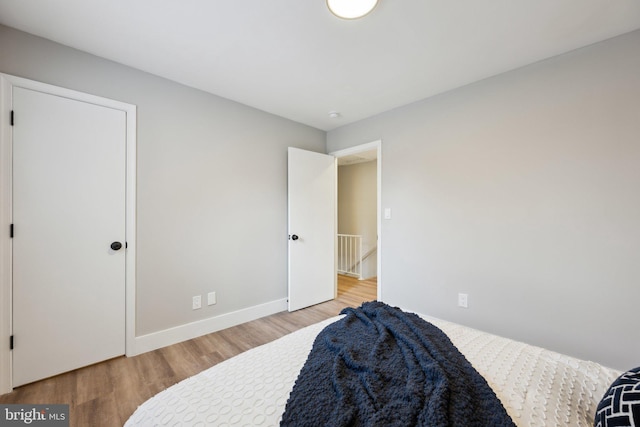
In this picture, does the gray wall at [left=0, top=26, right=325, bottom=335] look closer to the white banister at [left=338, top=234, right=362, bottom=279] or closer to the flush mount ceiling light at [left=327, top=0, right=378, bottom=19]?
the flush mount ceiling light at [left=327, top=0, right=378, bottom=19]

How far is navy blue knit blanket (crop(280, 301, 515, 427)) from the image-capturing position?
748 mm

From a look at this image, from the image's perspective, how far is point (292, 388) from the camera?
91 centimetres

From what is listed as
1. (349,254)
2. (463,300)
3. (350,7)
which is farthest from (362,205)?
(350,7)

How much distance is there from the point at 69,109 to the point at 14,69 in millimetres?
339

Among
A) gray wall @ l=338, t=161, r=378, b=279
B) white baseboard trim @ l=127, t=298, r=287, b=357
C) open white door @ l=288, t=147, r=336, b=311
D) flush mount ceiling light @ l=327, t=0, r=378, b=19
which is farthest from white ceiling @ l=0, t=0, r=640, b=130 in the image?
gray wall @ l=338, t=161, r=378, b=279

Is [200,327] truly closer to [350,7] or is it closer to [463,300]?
[463,300]

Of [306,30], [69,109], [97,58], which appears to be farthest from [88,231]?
[306,30]

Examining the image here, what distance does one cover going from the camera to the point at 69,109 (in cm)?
195

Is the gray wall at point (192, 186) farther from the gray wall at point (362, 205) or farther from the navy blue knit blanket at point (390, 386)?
the gray wall at point (362, 205)

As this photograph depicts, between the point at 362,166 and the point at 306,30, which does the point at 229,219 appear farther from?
the point at 362,166

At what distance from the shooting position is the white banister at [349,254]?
5.55m

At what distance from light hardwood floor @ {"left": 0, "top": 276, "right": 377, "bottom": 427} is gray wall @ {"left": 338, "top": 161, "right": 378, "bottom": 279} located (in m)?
2.98

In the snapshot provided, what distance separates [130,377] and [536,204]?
3.46 metres

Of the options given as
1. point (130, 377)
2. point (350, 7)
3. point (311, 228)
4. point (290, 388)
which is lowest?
point (130, 377)
